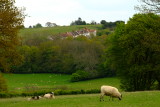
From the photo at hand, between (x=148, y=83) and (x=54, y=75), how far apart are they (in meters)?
69.3

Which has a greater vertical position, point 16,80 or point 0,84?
Answer: point 0,84

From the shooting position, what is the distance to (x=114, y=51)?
212 feet

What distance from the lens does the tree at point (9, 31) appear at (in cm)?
3291

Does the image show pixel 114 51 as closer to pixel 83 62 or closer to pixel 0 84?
pixel 0 84

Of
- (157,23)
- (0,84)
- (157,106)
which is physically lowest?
(0,84)

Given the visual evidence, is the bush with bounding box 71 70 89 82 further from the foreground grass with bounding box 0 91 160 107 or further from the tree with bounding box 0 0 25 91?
the foreground grass with bounding box 0 91 160 107

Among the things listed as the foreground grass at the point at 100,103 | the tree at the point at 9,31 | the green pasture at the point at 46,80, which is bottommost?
the green pasture at the point at 46,80

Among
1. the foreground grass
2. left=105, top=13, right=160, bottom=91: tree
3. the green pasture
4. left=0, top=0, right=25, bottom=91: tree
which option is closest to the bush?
the green pasture

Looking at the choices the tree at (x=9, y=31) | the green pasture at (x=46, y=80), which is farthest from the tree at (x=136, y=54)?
the green pasture at (x=46, y=80)

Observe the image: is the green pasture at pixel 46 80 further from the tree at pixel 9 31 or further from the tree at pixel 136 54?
the tree at pixel 9 31

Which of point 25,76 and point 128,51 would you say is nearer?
point 128,51

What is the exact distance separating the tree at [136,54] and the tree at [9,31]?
82.2 feet

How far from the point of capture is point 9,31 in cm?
3362

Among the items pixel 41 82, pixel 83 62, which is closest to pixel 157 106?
pixel 41 82
